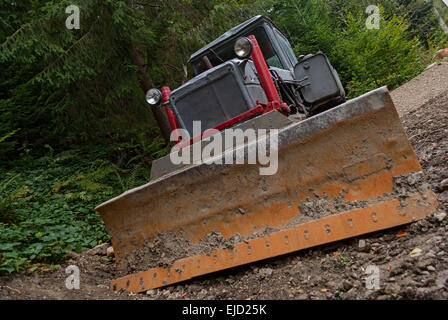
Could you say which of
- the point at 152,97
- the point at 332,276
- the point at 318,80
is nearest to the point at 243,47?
the point at 318,80

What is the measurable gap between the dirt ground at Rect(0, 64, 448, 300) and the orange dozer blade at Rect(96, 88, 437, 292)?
0.10 metres

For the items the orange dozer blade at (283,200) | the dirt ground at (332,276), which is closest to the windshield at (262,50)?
the orange dozer blade at (283,200)

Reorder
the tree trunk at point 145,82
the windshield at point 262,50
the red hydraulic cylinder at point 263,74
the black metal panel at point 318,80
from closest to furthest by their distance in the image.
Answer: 1. the red hydraulic cylinder at point 263,74
2. the black metal panel at point 318,80
3. the windshield at point 262,50
4. the tree trunk at point 145,82

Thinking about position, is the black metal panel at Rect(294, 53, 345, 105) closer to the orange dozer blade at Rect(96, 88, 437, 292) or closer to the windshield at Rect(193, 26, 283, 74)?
the windshield at Rect(193, 26, 283, 74)

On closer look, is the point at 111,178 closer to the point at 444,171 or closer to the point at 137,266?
the point at 137,266

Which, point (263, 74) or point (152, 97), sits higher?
point (152, 97)

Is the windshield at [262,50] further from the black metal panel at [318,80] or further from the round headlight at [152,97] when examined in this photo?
the round headlight at [152,97]

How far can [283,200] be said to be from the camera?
2.73 metres

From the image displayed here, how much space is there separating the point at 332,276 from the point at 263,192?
81 centimetres

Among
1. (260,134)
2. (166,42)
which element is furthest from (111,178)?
(260,134)

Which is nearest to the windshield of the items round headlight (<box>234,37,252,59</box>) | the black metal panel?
the black metal panel

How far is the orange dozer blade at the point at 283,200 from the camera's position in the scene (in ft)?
7.97

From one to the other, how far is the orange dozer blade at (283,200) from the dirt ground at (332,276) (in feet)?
0.33

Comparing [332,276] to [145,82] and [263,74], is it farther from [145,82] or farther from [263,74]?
[145,82]
